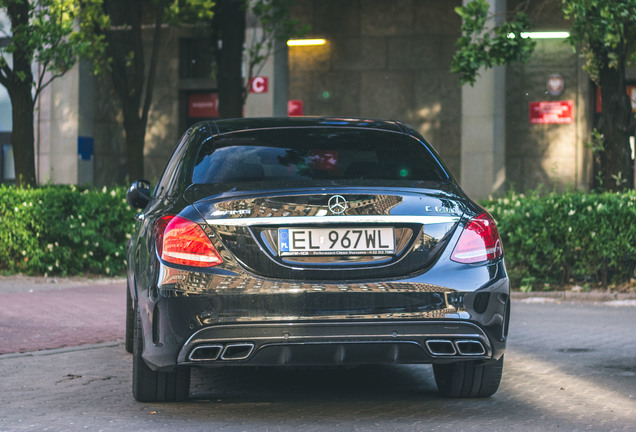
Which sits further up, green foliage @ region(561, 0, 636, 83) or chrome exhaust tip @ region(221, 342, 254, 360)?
green foliage @ region(561, 0, 636, 83)

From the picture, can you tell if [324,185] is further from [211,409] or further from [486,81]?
[486,81]

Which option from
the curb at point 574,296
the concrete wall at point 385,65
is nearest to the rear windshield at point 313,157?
the curb at point 574,296

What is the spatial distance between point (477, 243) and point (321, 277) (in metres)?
0.81

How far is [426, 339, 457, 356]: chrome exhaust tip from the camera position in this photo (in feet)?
18.4

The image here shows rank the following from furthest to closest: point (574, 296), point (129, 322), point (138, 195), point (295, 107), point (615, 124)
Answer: point (295, 107), point (615, 124), point (574, 296), point (129, 322), point (138, 195)

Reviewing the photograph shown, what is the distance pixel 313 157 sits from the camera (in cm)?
623

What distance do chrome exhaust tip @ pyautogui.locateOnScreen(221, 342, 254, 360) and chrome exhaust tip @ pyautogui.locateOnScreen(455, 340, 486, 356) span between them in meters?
1.00

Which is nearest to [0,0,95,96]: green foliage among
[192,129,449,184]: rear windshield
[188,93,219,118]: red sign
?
[188,93,219,118]: red sign

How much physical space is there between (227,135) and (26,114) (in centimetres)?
1124

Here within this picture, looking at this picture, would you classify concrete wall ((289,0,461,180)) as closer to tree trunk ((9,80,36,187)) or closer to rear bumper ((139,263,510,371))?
tree trunk ((9,80,36,187))

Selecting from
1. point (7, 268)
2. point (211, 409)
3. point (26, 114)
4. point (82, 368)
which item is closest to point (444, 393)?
point (211, 409)

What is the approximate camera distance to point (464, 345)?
568 centimetres

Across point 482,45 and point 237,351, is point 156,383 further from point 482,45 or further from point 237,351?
point 482,45

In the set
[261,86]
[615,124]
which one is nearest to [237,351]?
[615,124]
